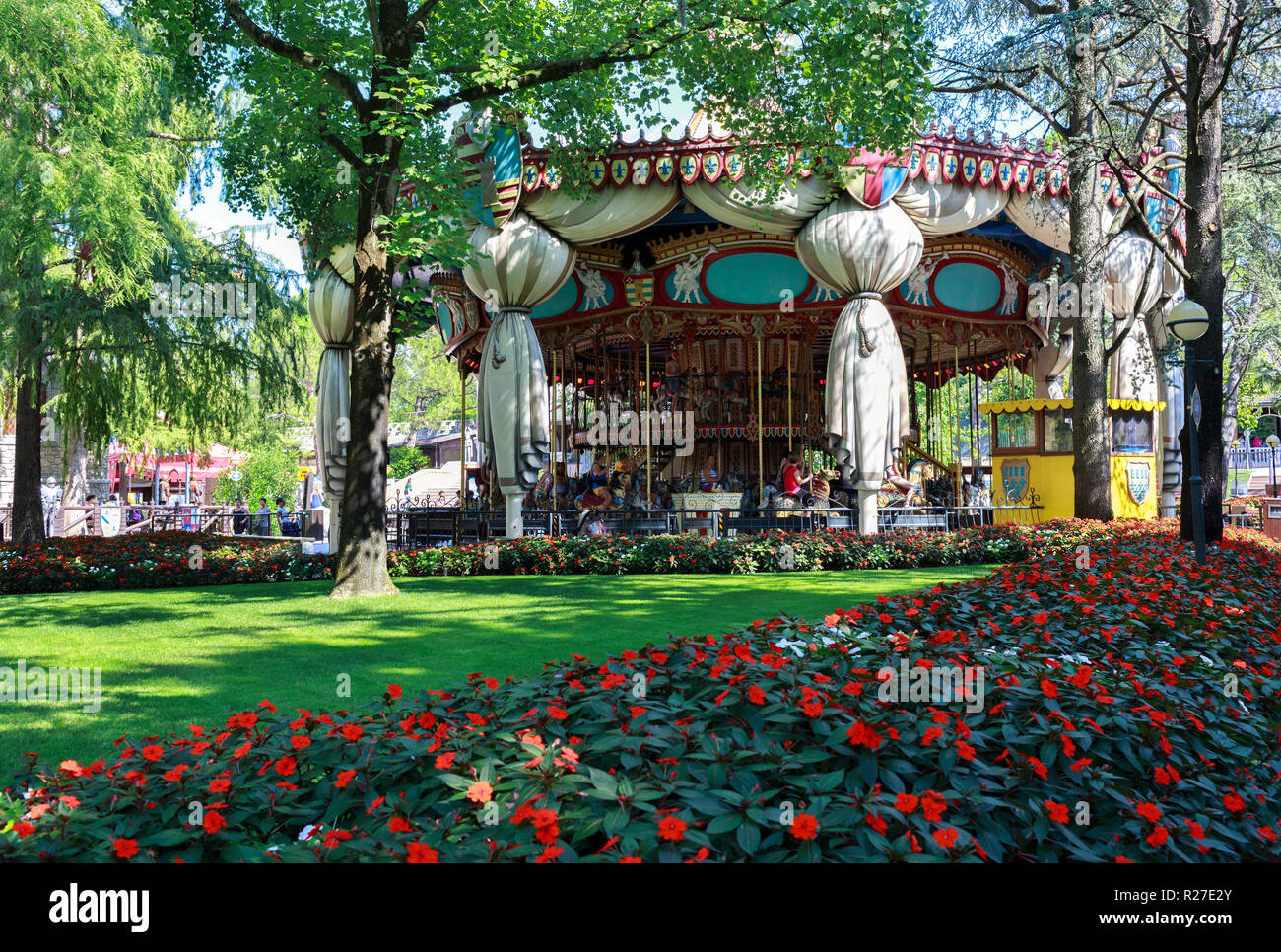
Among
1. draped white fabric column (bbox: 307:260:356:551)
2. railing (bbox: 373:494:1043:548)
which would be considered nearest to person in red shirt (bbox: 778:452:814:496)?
railing (bbox: 373:494:1043:548)

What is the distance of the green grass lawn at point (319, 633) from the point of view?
589 centimetres

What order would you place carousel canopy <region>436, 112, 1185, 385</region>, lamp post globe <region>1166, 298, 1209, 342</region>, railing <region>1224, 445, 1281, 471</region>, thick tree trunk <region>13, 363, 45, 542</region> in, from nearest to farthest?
lamp post globe <region>1166, 298, 1209, 342</region>, thick tree trunk <region>13, 363, 45, 542</region>, carousel canopy <region>436, 112, 1185, 385</region>, railing <region>1224, 445, 1281, 471</region>

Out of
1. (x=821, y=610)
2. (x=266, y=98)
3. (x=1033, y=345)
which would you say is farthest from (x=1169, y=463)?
(x=266, y=98)

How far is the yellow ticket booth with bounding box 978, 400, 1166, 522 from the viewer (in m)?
19.4

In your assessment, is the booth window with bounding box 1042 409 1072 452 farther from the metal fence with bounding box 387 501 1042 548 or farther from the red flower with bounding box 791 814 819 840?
the red flower with bounding box 791 814 819 840

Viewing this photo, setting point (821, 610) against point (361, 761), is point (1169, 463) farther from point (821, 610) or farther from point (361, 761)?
point (361, 761)

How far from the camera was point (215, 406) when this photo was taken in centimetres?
1777

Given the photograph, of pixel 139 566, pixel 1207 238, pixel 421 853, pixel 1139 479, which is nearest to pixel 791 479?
pixel 1139 479

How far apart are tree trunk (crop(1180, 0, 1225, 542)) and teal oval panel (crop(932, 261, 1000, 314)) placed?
311 inches

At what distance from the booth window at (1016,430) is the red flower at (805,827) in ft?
64.8

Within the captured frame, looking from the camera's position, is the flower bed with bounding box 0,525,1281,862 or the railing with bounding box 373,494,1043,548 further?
the railing with bounding box 373,494,1043,548

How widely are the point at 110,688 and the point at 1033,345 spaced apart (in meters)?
22.4

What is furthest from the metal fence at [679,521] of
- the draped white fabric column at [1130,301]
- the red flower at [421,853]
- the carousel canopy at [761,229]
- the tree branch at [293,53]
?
the red flower at [421,853]

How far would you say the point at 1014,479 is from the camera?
20906 millimetres
